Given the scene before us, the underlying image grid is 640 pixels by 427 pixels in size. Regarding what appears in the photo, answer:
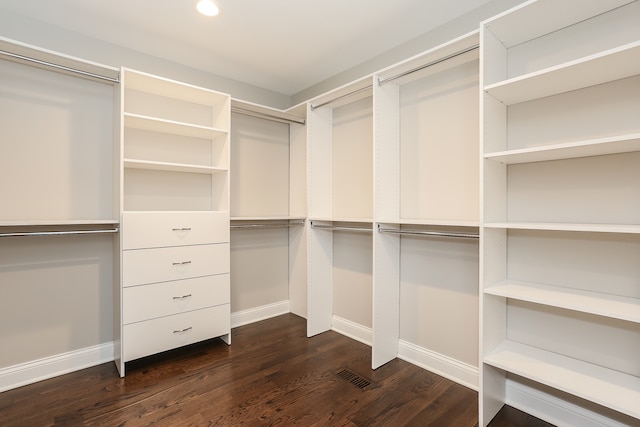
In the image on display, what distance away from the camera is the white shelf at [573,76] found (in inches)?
52.7

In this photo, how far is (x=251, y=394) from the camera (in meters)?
2.05

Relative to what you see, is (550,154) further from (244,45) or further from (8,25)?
(8,25)

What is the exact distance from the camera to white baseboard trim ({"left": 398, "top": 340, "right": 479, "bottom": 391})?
2156 mm

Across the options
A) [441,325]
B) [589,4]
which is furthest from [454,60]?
[441,325]

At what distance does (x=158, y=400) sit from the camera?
6.52 ft

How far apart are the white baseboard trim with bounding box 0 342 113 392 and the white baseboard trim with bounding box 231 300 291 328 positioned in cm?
106

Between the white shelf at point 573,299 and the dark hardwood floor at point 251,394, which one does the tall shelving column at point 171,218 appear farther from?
the white shelf at point 573,299

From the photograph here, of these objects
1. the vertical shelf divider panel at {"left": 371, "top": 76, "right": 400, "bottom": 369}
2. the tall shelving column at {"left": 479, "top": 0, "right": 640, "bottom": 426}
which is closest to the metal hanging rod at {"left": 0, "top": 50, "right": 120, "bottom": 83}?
the vertical shelf divider panel at {"left": 371, "top": 76, "right": 400, "bottom": 369}

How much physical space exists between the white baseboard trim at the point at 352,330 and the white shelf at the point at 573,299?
1338mm

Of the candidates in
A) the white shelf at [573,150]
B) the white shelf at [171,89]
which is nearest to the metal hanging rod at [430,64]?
the white shelf at [573,150]

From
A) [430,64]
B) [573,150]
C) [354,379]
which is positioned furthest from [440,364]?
[430,64]

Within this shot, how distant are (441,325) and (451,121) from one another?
1.47 meters

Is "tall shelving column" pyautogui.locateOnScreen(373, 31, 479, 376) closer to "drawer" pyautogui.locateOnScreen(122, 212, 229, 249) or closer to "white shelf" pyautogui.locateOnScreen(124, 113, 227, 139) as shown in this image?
"drawer" pyautogui.locateOnScreen(122, 212, 229, 249)

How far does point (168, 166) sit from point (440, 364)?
2.52 m
